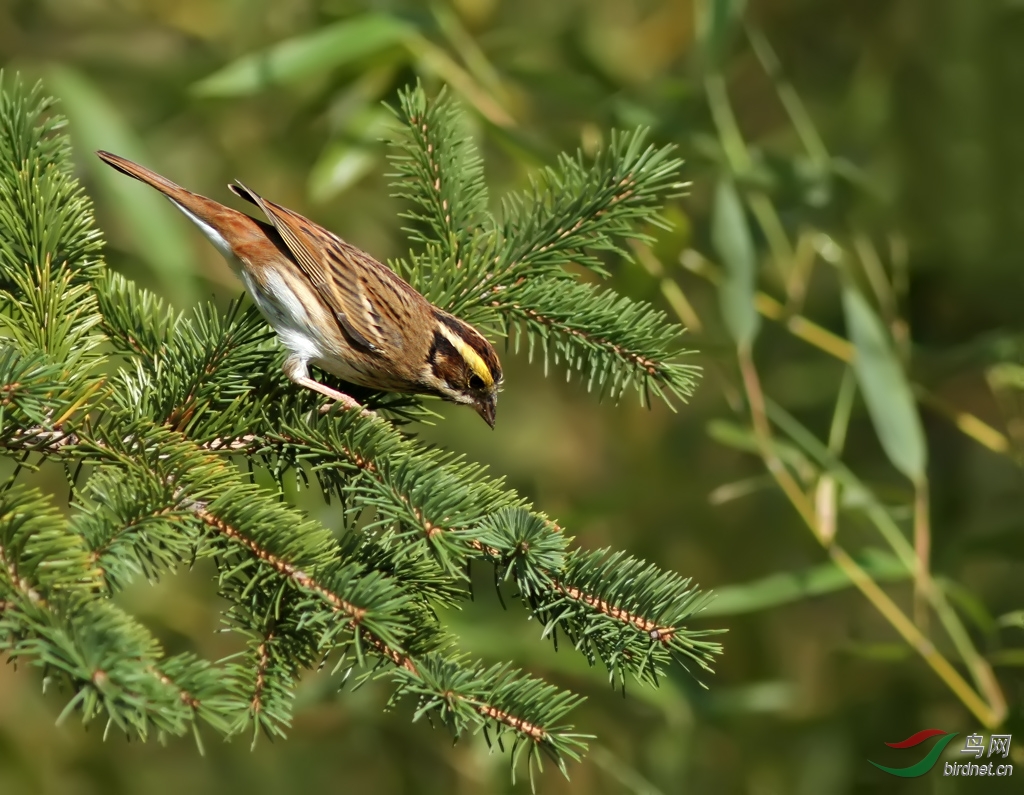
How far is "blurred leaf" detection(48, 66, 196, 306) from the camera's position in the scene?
3.58m

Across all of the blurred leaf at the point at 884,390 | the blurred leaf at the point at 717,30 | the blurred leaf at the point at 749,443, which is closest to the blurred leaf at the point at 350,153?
the blurred leaf at the point at 717,30

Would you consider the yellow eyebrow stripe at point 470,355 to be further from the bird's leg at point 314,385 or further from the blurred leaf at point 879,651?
the blurred leaf at point 879,651

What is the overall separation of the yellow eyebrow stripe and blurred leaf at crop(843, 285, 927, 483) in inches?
52.0

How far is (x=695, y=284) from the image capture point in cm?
470

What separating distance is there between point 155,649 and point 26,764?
3143 mm

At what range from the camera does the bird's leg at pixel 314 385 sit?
1.87 m

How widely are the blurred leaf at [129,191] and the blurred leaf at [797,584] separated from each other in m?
1.97

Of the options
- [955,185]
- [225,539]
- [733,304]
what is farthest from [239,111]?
[225,539]

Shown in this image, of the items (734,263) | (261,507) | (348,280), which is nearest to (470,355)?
(348,280)

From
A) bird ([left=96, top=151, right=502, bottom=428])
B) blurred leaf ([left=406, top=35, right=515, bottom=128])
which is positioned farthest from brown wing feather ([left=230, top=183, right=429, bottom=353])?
blurred leaf ([left=406, top=35, right=515, bottom=128])

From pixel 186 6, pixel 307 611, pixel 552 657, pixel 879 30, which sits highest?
pixel 879 30

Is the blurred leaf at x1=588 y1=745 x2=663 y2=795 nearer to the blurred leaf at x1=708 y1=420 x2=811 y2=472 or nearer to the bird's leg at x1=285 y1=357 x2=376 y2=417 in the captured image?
the blurred leaf at x1=708 y1=420 x2=811 y2=472

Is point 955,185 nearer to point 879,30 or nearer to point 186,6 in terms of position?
point 879,30

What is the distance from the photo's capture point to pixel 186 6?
464 cm
